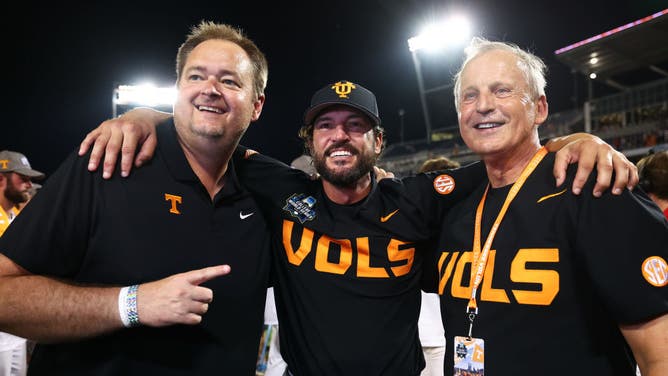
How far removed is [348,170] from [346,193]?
0.14 meters

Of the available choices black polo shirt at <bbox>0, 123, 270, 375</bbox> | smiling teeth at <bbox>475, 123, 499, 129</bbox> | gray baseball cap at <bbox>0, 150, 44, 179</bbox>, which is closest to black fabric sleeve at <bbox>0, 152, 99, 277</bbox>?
black polo shirt at <bbox>0, 123, 270, 375</bbox>

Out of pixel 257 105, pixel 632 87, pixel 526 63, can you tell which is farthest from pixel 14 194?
pixel 632 87

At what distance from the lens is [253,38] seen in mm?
16469

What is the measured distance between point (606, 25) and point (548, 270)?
16604 mm

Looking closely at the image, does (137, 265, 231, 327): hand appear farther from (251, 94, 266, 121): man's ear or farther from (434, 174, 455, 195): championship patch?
(434, 174, 455, 195): championship patch

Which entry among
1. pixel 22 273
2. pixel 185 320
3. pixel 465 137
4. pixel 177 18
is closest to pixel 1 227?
pixel 22 273

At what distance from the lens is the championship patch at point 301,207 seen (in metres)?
2.21

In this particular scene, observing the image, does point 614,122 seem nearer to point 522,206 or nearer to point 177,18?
point 522,206

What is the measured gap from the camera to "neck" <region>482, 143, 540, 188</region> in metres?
1.79

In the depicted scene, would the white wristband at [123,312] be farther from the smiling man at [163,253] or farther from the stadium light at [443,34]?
the stadium light at [443,34]

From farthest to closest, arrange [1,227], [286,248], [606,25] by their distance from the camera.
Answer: [606,25] → [1,227] → [286,248]

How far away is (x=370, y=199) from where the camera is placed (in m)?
2.24

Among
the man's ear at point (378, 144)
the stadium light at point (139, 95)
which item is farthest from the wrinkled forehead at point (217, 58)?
the stadium light at point (139, 95)

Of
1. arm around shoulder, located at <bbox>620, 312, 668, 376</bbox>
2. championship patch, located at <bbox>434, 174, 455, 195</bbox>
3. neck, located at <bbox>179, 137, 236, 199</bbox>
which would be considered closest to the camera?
arm around shoulder, located at <bbox>620, 312, 668, 376</bbox>
